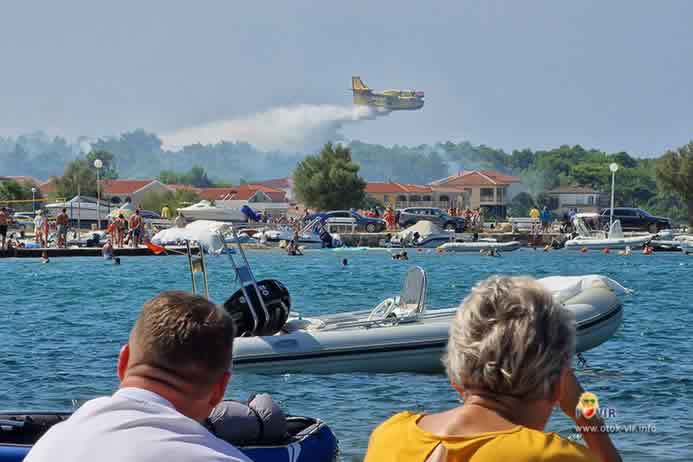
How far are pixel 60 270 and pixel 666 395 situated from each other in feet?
89.3

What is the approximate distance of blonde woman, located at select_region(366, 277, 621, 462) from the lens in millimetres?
2496

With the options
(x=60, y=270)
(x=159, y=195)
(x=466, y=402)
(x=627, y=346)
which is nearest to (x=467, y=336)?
(x=466, y=402)

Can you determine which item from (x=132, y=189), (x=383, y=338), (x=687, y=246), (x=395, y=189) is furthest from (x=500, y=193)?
(x=383, y=338)

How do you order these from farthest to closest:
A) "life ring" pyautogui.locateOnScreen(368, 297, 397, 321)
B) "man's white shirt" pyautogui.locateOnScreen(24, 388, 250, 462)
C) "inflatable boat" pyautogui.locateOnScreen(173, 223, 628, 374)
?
"life ring" pyautogui.locateOnScreen(368, 297, 397, 321) < "inflatable boat" pyautogui.locateOnScreen(173, 223, 628, 374) < "man's white shirt" pyautogui.locateOnScreen(24, 388, 250, 462)

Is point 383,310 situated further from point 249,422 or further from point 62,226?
point 62,226

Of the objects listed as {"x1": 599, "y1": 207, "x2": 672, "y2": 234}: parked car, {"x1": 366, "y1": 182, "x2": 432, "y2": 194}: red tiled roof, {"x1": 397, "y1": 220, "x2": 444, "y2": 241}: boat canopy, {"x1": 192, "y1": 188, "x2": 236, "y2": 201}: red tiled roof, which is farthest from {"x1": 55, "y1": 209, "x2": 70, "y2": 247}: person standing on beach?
{"x1": 366, "y1": 182, "x2": 432, "y2": 194}: red tiled roof

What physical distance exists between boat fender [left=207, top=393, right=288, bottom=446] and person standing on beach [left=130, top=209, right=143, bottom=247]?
36889 millimetres

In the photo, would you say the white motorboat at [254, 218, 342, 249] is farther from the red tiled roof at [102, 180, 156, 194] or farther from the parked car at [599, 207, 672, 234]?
the red tiled roof at [102, 180, 156, 194]

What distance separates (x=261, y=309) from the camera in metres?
12.6

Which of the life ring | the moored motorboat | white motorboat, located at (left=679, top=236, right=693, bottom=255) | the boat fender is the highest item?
the boat fender

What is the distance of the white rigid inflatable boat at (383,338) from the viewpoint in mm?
12602

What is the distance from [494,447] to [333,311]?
21.5m

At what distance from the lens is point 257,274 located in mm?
38125

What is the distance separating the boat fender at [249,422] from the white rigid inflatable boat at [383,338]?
610 cm
